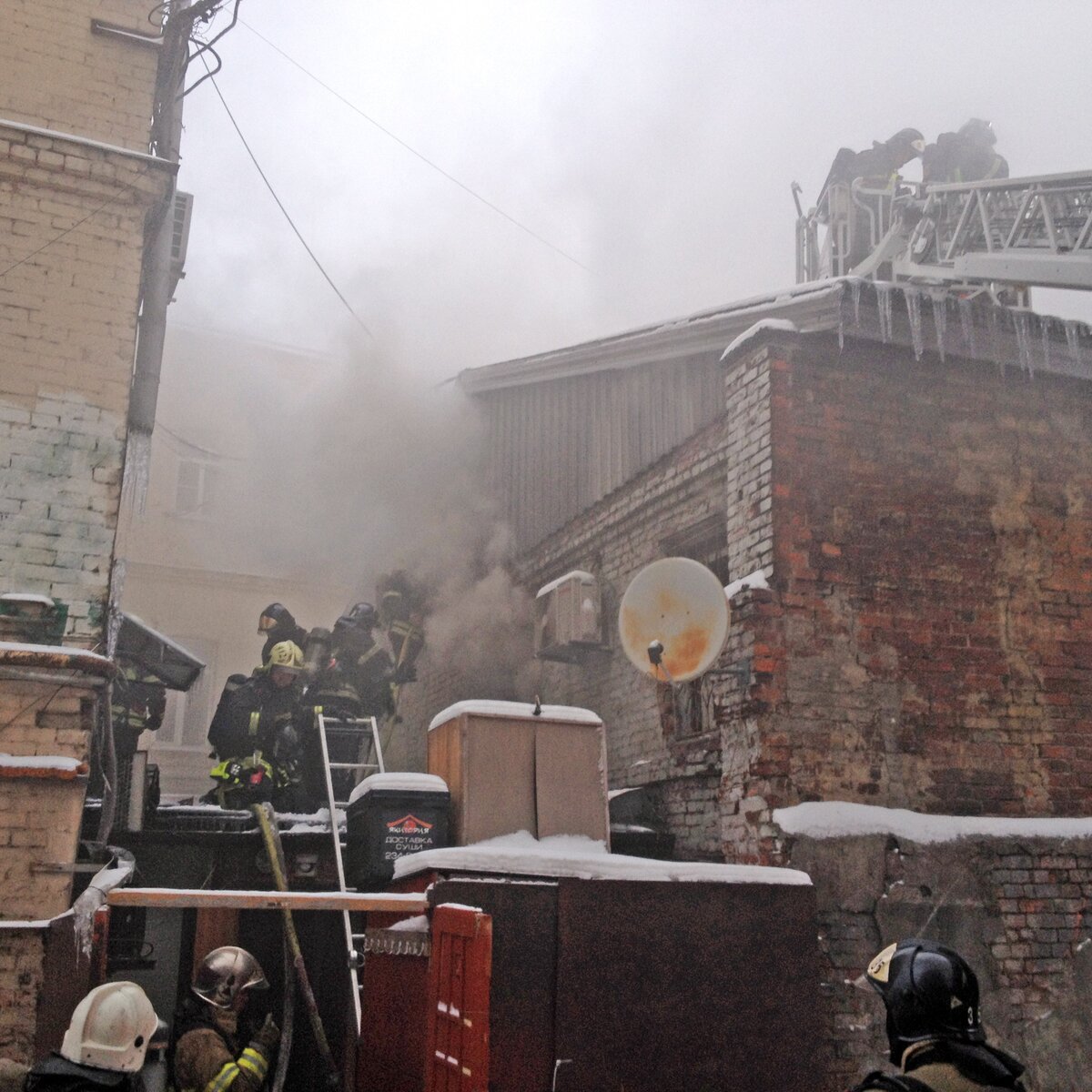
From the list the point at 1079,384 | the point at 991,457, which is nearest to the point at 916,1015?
the point at 991,457

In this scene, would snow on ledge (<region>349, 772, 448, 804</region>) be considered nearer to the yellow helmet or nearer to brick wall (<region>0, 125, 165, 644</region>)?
brick wall (<region>0, 125, 165, 644</region>)

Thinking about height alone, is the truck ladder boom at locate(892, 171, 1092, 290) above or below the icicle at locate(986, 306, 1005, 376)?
above

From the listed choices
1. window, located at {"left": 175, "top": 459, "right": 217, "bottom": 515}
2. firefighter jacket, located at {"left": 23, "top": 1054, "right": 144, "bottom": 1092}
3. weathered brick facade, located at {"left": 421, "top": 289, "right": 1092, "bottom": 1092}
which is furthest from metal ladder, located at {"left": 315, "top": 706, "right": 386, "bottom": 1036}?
window, located at {"left": 175, "top": 459, "right": 217, "bottom": 515}

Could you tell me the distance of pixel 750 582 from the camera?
6605 millimetres

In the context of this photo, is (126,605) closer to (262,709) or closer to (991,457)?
(262,709)

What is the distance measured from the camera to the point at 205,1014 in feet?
14.3

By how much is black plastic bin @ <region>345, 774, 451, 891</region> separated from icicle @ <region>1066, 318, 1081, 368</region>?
4.98 m

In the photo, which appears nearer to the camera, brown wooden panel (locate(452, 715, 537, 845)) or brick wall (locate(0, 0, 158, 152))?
brown wooden panel (locate(452, 715, 537, 845))

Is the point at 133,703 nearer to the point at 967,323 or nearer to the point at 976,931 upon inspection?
the point at 976,931

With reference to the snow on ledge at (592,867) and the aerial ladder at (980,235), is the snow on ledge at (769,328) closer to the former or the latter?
the aerial ladder at (980,235)

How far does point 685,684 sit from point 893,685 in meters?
1.57

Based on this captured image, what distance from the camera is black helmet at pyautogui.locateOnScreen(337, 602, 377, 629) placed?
1057cm

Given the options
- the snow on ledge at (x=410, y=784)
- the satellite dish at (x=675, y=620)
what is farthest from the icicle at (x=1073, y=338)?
the snow on ledge at (x=410, y=784)

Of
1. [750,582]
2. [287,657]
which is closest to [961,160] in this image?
[750,582]
